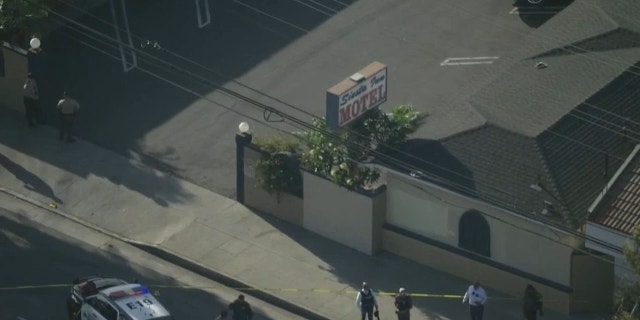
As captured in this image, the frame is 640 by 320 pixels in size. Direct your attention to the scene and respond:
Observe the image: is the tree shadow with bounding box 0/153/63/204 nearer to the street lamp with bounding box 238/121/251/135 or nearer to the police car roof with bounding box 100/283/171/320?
the street lamp with bounding box 238/121/251/135

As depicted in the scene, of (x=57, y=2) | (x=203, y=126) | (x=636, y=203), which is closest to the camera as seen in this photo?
(x=636, y=203)

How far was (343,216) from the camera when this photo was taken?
43938 mm

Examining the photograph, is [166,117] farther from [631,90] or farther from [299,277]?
[631,90]

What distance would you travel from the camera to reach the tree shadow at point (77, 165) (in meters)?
46.8

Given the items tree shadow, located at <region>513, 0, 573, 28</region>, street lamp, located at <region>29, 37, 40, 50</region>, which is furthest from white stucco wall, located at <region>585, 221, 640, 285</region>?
street lamp, located at <region>29, 37, 40, 50</region>

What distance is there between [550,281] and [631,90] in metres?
6.12

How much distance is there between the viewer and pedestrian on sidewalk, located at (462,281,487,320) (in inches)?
1573

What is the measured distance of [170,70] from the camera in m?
52.3

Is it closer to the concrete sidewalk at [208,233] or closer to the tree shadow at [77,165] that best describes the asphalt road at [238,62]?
the tree shadow at [77,165]

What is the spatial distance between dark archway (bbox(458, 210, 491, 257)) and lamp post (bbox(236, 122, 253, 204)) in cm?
653

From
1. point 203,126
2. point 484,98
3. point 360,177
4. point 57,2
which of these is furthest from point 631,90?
point 57,2

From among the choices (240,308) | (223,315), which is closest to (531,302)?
(240,308)

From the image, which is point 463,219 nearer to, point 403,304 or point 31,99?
point 403,304

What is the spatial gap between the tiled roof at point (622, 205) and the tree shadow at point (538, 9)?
14.3 meters
